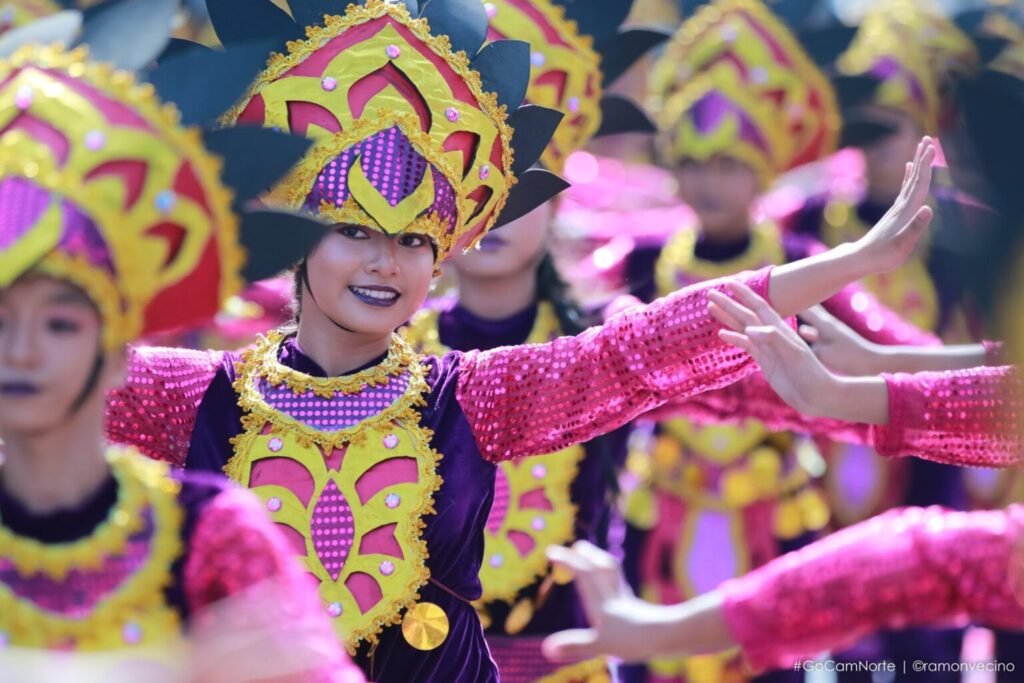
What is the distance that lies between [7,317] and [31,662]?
0.46 m

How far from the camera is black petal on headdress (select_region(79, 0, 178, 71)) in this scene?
3123mm

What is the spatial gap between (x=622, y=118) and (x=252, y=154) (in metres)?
2.87

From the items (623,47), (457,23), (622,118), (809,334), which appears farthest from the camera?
(622,118)

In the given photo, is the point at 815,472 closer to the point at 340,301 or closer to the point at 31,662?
the point at 340,301

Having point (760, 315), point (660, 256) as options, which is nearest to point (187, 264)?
point (760, 315)

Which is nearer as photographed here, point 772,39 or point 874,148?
point 772,39

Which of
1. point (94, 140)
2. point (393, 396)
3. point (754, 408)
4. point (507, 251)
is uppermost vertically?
point (94, 140)

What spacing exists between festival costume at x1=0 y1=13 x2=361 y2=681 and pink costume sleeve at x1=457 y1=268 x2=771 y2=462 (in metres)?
0.95

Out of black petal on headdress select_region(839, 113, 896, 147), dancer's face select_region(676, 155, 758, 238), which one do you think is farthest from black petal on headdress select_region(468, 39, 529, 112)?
black petal on headdress select_region(839, 113, 896, 147)

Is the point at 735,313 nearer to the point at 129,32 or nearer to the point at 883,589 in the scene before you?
the point at 883,589

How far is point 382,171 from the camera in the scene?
12.2ft

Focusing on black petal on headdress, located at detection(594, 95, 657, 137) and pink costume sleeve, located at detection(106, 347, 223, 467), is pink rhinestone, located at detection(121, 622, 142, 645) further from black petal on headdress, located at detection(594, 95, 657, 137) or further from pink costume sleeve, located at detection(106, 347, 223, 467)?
black petal on headdress, located at detection(594, 95, 657, 137)

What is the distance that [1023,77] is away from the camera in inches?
126

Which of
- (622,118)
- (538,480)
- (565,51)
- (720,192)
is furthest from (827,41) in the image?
(538,480)
